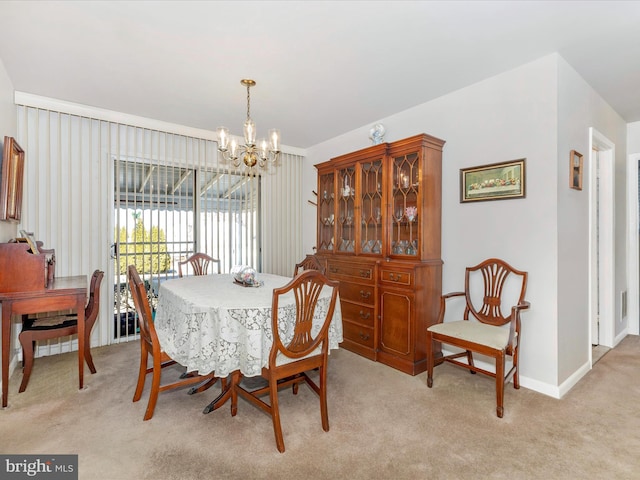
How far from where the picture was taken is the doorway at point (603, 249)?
3572 mm

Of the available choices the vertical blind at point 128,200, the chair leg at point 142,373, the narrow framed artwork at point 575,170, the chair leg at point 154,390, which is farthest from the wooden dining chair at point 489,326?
the vertical blind at point 128,200

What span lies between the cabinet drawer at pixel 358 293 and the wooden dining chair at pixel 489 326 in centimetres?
68

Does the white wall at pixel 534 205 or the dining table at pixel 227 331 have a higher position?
the white wall at pixel 534 205

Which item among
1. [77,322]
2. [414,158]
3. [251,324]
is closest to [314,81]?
[414,158]

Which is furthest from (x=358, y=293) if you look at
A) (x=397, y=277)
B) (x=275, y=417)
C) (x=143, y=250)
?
(x=143, y=250)

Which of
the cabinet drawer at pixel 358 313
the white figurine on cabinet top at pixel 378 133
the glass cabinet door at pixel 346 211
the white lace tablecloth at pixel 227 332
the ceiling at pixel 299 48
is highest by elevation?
the ceiling at pixel 299 48

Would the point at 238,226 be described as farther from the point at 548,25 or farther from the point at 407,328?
the point at 548,25

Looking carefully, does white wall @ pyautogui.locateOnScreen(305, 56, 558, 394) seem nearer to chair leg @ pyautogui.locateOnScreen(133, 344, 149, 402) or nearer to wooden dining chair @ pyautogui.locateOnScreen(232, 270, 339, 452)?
wooden dining chair @ pyautogui.locateOnScreen(232, 270, 339, 452)

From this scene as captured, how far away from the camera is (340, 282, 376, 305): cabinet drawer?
10.8 feet

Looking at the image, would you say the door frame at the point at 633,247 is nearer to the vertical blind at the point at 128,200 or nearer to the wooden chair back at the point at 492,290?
the wooden chair back at the point at 492,290

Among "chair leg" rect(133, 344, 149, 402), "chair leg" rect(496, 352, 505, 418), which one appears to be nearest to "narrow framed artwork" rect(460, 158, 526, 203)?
"chair leg" rect(496, 352, 505, 418)

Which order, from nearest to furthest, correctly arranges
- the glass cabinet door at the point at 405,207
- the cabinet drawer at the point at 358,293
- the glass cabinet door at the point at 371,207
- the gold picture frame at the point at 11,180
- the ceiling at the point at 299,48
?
the ceiling at the point at 299,48, the gold picture frame at the point at 11,180, the glass cabinet door at the point at 405,207, the cabinet drawer at the point at 358,293, the glass cabinet door at the point at 371,207

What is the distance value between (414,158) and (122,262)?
11.0 feet

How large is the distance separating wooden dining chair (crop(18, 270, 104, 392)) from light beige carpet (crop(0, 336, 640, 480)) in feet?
0.65
